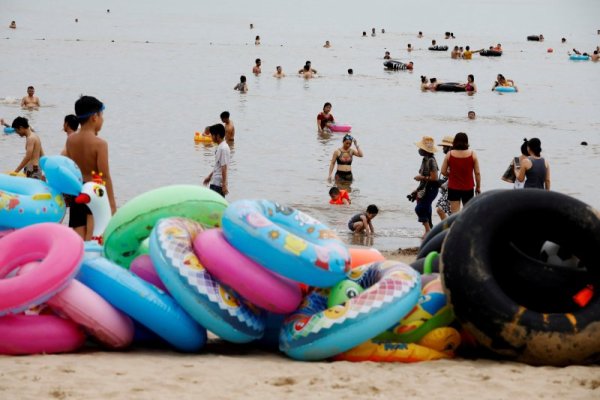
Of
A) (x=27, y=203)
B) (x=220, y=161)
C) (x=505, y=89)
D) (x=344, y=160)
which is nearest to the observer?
(x=27, y=203)

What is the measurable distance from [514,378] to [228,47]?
60529 millimetres

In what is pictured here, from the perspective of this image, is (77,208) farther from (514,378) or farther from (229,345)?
(514,378)

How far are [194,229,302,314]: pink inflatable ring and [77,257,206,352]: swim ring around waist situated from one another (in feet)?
1.18

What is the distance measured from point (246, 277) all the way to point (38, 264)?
1305 mm

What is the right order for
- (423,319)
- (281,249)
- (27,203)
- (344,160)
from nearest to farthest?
(281,249) → (423,319) → (27,203) → (344,160)

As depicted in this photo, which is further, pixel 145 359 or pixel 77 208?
pixel 77 208

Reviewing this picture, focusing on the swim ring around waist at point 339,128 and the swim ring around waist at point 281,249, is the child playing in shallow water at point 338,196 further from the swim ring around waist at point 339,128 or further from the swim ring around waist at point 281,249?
the swim ring around waist at point 339,128

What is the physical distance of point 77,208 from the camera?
26.7ft

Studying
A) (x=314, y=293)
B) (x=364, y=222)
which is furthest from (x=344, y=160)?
(x=314, y=293)

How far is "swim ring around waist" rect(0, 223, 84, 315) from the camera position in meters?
5.59

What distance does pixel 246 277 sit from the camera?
590 cm

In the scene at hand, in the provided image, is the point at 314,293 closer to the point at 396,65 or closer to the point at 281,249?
the point at 281,249

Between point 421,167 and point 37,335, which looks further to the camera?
point 421,167

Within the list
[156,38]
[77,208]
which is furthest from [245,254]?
[156,38]
